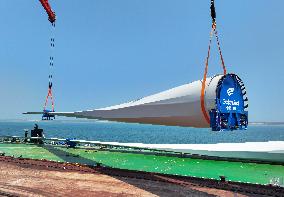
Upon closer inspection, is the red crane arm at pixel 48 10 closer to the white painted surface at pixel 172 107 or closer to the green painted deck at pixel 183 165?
the green painted deck at pixel 183 165

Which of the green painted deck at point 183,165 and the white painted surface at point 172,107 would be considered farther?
the green painted deck at point 183,165

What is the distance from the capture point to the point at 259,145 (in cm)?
2562

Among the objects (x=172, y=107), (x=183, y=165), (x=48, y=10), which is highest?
(x=48, y=10)

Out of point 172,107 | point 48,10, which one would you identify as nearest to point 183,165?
point 172,107

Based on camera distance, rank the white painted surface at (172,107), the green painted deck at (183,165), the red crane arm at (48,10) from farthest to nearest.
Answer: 1. the red crane arm at (48,10)
2. the green painted deck at (183,165)
3. the white painted surface at (172,107)

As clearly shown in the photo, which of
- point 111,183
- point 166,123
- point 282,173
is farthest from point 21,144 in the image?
point 282,173

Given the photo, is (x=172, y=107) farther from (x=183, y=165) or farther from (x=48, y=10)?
(x=48, y=10)

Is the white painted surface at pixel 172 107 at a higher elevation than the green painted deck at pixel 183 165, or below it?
higher

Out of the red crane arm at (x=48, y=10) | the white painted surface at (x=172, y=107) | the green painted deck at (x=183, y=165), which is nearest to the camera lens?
the white painted surface at (x=172, y=107)

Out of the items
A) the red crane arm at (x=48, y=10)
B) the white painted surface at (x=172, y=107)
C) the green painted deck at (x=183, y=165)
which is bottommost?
the green painted deck at (x=183, y=165)

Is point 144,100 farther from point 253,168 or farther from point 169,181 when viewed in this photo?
point 253,168

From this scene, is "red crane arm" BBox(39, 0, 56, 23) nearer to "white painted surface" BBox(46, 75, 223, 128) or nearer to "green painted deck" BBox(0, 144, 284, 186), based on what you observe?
"green painted deck" BBox(0, 144, 284, 186)

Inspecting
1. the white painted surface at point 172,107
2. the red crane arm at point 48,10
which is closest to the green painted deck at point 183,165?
the white painted surface at point 172,107

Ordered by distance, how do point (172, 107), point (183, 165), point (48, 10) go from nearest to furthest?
point (172, 107) → point (183, 165) → point (48, 10)
